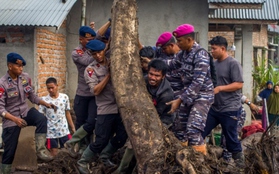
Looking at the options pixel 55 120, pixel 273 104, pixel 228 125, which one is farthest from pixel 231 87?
pixel 273 104

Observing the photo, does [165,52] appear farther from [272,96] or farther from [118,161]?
[272,96]

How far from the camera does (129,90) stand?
573 centimetres

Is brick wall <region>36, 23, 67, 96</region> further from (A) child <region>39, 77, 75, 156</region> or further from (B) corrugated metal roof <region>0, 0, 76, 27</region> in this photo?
(A) child <region>39, 77, 75, 156</region>

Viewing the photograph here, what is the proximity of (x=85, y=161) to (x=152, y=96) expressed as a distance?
1246 mm

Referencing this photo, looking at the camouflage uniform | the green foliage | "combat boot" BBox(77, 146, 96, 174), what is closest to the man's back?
the camouflage uniform

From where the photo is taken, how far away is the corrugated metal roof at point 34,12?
8.83 m

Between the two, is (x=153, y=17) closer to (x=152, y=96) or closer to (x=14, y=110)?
(x=14, y=110)

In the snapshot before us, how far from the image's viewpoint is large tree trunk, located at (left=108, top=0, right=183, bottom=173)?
541 cm

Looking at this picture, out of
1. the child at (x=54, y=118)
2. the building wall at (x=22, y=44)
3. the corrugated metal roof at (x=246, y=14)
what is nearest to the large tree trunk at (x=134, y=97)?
the child at (x=54, y=118)

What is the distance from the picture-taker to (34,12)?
9227 mm

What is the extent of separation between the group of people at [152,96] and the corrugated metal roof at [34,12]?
6.67 ft

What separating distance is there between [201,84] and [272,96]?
746 centimetres

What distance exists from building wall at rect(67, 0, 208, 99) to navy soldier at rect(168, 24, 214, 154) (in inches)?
216

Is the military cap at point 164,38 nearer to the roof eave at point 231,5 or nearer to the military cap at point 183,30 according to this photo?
the military cap at point 183,30
